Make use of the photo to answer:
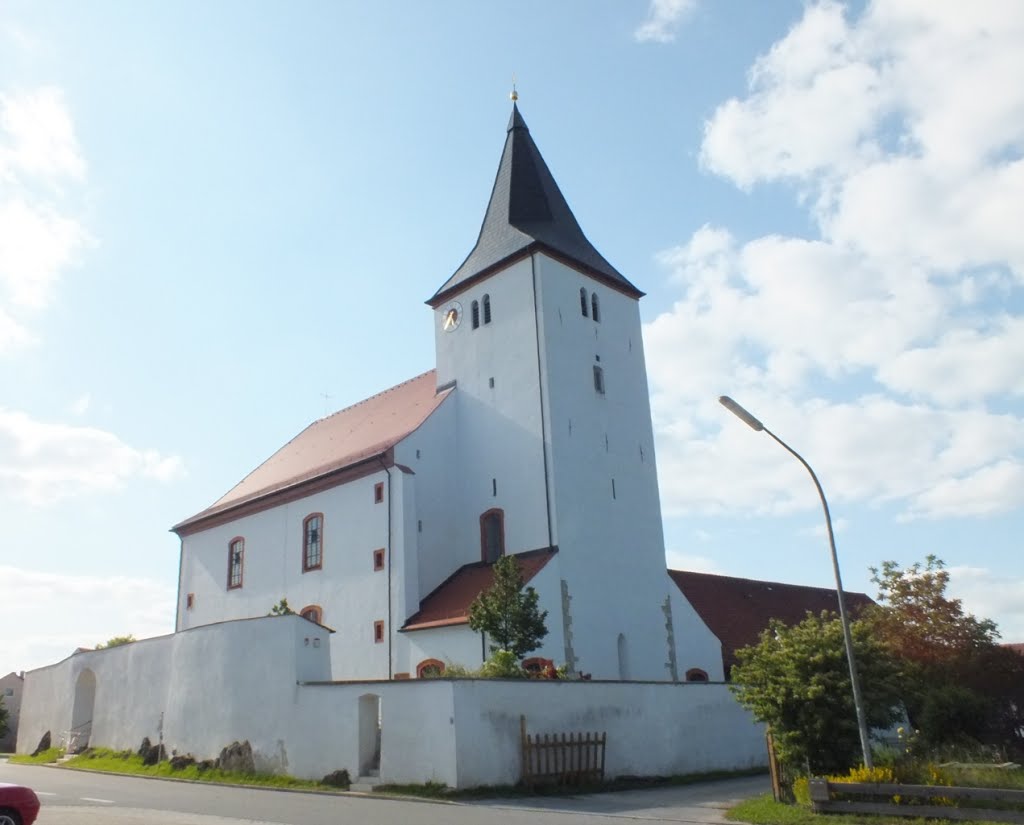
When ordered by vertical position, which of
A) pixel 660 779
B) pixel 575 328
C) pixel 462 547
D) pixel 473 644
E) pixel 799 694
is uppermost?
pixel 575 328

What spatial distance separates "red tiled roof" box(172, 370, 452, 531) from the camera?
31.4m

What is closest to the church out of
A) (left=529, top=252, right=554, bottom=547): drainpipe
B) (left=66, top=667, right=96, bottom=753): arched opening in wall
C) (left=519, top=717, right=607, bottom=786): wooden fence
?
(left=529, top=252, right=554, bottom=547): drainpipe

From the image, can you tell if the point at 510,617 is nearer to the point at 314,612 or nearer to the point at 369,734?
the point at 369,734

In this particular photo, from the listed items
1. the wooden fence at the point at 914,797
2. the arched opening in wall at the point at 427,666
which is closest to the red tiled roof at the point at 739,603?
the arched opening in wall at the point at 427,666

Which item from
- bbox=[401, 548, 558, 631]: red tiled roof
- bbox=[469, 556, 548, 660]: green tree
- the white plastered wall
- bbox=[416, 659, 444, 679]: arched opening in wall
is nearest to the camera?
bbox=[469, 556, 548, 660]: green tree

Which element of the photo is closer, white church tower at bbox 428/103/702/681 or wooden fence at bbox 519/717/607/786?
wooden fence at bbox 519/717/607/786

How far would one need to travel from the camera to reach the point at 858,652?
15.1 meters

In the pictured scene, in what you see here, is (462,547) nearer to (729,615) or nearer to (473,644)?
(473,644)

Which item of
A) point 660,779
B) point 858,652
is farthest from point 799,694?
point 660,779

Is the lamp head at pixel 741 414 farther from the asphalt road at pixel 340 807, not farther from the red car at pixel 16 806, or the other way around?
the red car at pixel 16 806

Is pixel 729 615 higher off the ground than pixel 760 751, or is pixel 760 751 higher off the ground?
pixel 729 615

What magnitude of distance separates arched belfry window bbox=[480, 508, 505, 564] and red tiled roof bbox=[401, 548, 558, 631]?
355 mm

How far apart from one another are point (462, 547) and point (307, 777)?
1139 centimetres

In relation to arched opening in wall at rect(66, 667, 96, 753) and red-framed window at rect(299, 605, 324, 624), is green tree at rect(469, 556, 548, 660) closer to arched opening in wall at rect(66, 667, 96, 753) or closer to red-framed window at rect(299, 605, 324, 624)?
red-framed window at rect(299, 605, 324, 624)
